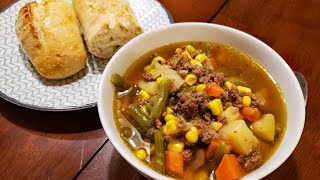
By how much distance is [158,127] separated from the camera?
4.42 ft

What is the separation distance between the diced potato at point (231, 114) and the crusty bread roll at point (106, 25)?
672 millimetres

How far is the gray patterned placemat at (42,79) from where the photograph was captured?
164 cm

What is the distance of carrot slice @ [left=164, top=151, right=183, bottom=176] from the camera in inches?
50.2

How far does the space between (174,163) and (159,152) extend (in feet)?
0.21

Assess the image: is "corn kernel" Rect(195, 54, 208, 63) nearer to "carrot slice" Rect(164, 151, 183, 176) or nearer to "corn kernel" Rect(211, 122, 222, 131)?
"corn kernel" Rect(211, 122, 222, 131)

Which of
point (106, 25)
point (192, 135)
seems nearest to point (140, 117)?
point (192, 135)

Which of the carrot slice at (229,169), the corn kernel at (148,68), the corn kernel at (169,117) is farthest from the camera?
the corn kernel at (148,68)

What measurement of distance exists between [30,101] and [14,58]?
33 cm

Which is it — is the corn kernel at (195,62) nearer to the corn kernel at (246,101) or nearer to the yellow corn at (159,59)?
the yellow corn at (159,59)

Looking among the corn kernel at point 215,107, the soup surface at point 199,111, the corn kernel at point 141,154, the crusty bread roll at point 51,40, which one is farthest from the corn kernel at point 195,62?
the crusty bread roll at point 51,40

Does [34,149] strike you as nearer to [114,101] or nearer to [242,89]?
[114,101]

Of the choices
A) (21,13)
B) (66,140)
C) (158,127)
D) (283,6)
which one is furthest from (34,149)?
(283,6)

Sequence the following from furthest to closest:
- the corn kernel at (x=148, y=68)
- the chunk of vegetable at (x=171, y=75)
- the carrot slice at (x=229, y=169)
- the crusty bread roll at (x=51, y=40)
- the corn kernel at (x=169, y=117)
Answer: the crusty bread roll at (x=51, y=40) → the corn kernel at (x=148, y=68) → the chunk of vegetable at (x=171, y=75) → the corn kernel at (x=169, y=117) → the carrot slice at (x=229, y=169)

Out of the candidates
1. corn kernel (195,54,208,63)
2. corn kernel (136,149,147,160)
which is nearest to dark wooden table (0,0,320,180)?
corn kernel (136,149,147,160)
